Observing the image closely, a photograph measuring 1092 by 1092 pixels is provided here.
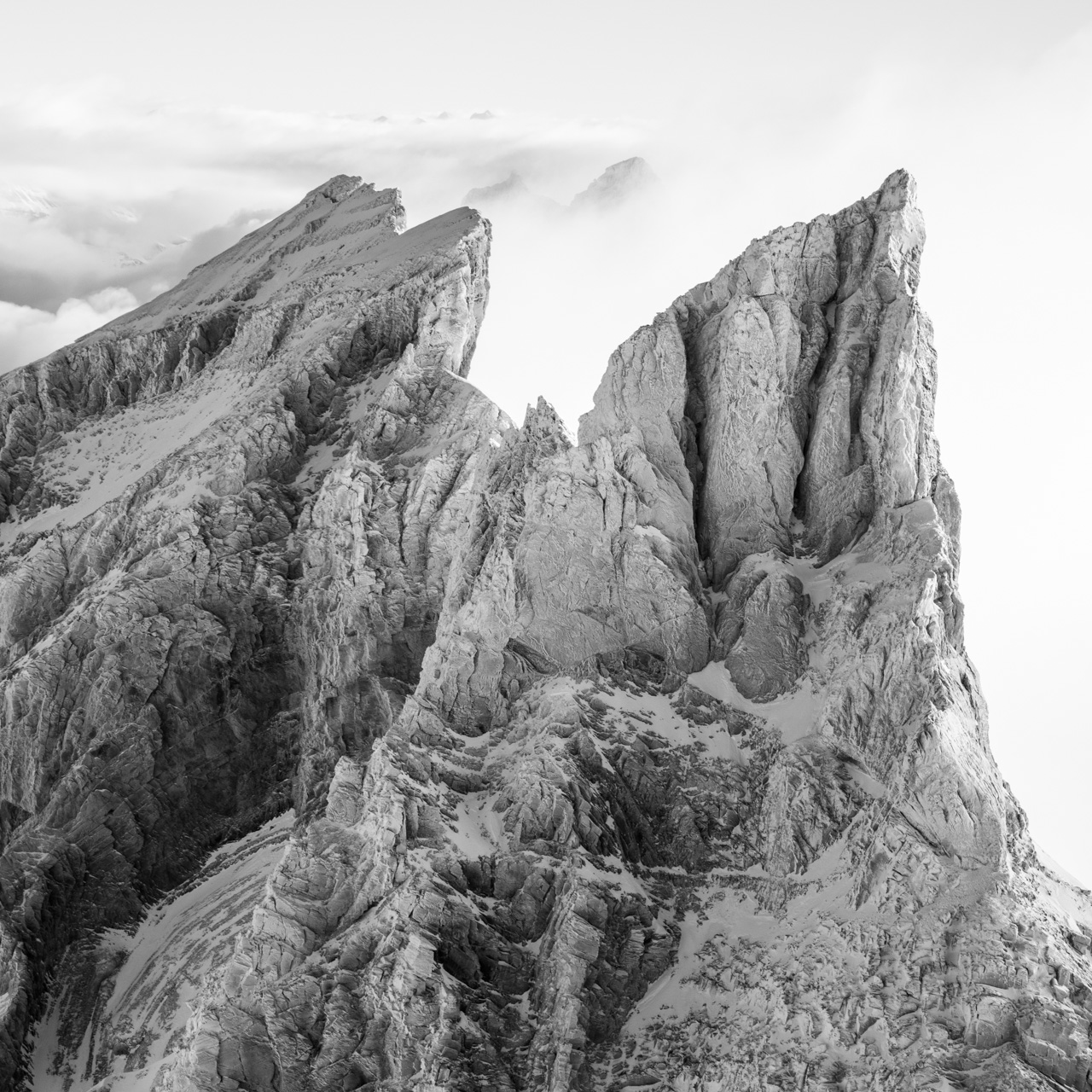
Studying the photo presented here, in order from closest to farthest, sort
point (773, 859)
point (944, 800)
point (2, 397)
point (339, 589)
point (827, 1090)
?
point (827, 1090), point (944, 800), point (773, 859), point (339, 589), point (2, 397)

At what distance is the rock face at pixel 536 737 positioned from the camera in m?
86.1

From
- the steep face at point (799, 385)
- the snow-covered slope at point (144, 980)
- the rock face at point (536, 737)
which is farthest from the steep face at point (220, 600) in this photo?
the steep face at point (799, 385)

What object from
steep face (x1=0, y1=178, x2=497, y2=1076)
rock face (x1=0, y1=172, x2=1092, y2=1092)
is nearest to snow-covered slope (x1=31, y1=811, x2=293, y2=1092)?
rock face (x1=0, y1=172, x2=1092, y2=1092)

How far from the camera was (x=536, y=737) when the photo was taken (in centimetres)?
10062

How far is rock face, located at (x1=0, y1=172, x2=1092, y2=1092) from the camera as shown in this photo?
86.1 meters

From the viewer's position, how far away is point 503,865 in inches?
3681

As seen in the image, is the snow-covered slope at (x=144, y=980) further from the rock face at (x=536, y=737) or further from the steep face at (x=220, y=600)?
the steep face at (x=220, y=600)

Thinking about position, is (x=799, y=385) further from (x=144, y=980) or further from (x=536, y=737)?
(x=144, y=980)

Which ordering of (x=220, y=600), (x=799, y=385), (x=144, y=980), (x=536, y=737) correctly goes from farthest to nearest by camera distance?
(x=220, y=600)
(x=144, y=980)
(x=799, y=385)
(x=536, y=737)

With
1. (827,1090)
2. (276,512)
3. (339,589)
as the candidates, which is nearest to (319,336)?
(276,512)

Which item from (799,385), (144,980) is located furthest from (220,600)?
(799,385)

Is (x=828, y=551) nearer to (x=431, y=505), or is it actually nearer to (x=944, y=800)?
(x=944, y=800)

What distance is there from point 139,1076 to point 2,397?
88.0 meters

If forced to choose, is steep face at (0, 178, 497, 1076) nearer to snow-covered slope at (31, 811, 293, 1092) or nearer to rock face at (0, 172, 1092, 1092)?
rock face at (0, 172, 1092, 1092)
